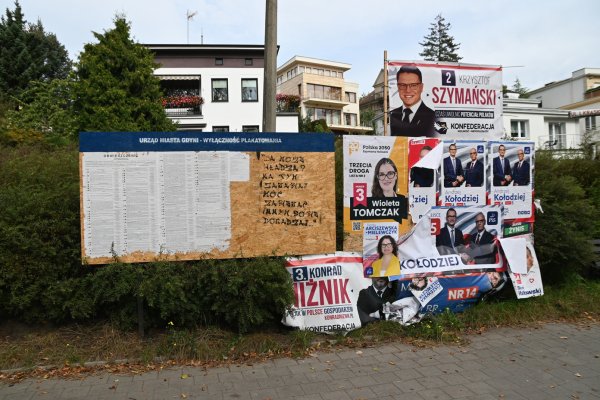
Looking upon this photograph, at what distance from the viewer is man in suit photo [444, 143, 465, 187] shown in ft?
19.8

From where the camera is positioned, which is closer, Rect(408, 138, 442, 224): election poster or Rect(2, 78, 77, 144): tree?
Rect(408, 138, 442, 224): election poster

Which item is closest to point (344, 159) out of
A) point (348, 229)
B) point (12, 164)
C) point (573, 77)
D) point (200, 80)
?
point (348, 229)

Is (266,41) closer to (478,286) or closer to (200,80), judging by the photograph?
(478,286)

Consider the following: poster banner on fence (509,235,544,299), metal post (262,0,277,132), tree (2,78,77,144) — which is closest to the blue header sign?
metal post (262,0,277,132)

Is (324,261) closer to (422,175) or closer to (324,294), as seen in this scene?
(324,294)

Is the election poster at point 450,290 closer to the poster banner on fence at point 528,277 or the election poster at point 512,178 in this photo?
the poster banner on fence at point 528,277

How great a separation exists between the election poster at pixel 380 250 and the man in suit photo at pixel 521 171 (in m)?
2.08

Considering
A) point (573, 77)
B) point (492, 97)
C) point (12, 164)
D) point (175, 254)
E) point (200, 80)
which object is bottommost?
point (175, 254)

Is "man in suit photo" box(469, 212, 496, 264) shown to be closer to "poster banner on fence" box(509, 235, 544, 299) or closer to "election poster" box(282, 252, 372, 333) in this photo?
"poster banner on fence" box(509, 235, 544, 299)

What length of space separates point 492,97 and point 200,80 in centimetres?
3115

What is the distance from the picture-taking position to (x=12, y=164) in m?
5.67

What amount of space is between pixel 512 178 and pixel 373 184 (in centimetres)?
220

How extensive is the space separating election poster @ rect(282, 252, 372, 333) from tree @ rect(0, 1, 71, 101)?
33.7 meters

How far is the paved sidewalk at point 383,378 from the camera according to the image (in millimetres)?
3986
